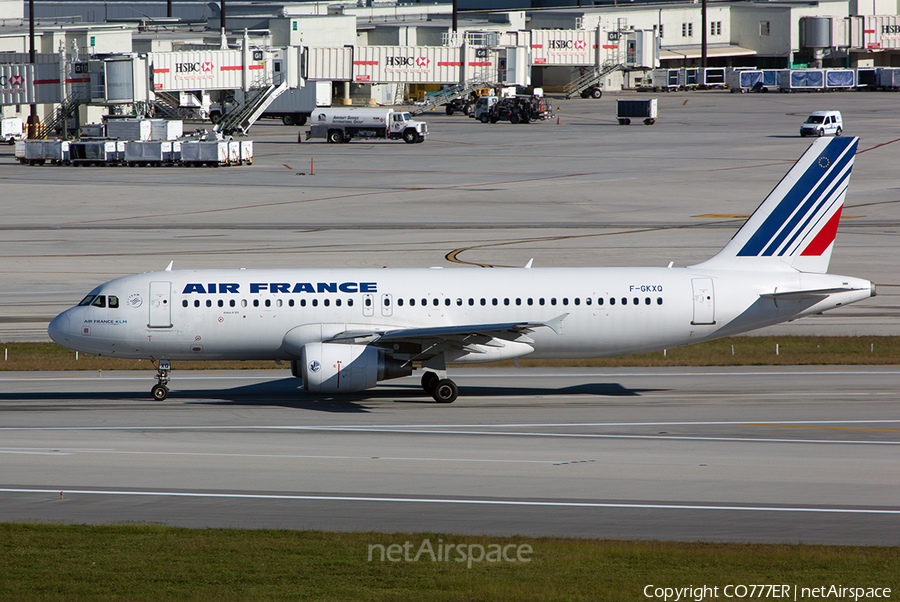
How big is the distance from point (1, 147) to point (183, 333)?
96.9 meters

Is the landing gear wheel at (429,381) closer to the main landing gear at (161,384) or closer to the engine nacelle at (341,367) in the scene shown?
the engine nacelle at (341,367)

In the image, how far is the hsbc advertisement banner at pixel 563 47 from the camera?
6250 inches

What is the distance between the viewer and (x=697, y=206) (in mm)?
75562

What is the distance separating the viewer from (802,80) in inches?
6535

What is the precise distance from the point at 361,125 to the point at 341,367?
A: 89628 mm

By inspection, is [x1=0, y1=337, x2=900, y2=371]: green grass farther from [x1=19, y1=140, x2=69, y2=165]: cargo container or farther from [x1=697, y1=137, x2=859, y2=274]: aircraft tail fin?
[x1=19, y1=140, x2=69, y2=165]: cargo container

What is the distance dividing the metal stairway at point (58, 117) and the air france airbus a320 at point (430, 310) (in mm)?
84165

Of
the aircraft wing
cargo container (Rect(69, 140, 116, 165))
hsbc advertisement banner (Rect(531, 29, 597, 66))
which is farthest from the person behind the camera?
hsbc advertisement banner (Rect(531, 29, 597, 66))

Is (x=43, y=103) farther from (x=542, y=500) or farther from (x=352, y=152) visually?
(x=542, y=500)

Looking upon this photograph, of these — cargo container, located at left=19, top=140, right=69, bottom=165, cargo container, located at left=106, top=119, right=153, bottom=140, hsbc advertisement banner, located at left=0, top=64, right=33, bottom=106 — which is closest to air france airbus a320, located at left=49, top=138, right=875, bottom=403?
cargo container, located at left=106, top=119, right=153, bottom=140

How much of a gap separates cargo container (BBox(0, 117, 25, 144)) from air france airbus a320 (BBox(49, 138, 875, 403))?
310 ft

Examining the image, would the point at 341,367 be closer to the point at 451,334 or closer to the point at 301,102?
the point at 451,334

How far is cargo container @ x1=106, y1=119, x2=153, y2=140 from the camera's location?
100750 millimetres

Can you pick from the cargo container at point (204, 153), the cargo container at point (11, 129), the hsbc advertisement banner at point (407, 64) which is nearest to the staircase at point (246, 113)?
the hsbc advertisement banner at point (407, 64)
